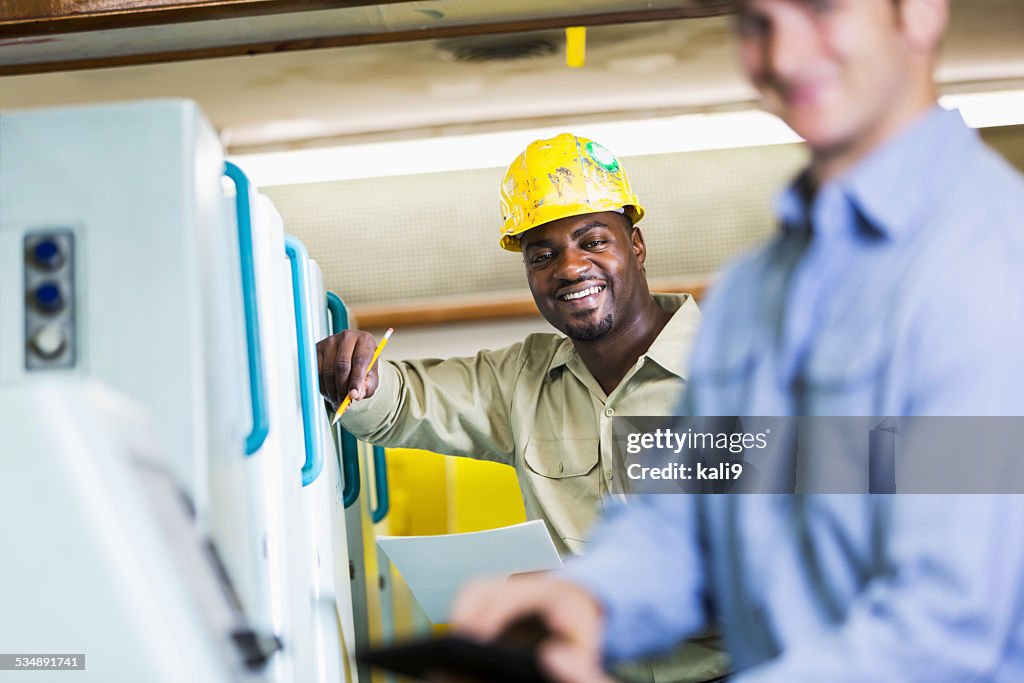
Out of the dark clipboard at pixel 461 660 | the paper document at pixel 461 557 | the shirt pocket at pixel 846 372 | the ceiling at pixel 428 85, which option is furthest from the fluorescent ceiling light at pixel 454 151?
the dark clipboard at pixel 461 660

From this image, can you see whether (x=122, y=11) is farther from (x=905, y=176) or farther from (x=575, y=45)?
(x=905, y=176)

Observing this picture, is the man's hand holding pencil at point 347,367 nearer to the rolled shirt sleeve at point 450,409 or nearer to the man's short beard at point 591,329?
the rolled shirt sleeve at point 450,409

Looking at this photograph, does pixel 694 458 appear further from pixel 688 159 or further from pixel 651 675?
pixel 688 159

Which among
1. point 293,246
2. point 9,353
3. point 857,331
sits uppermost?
point 293,246

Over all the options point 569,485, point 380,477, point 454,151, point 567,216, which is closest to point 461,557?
point 569,485

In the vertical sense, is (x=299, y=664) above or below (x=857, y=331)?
below

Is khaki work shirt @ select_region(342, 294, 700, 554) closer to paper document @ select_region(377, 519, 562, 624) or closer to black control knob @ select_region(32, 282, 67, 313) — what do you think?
paper document @ select_region(377, 519, 562, 624)

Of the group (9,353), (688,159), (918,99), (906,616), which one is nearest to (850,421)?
(906,616)

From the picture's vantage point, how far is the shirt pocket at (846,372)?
125cm

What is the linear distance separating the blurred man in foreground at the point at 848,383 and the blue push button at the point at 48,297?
73 cm

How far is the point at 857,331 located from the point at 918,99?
1.05 ft

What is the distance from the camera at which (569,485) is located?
2.37m

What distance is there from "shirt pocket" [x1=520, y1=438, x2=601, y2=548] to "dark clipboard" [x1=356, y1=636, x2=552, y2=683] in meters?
1.23

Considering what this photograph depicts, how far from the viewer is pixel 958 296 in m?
1.20
